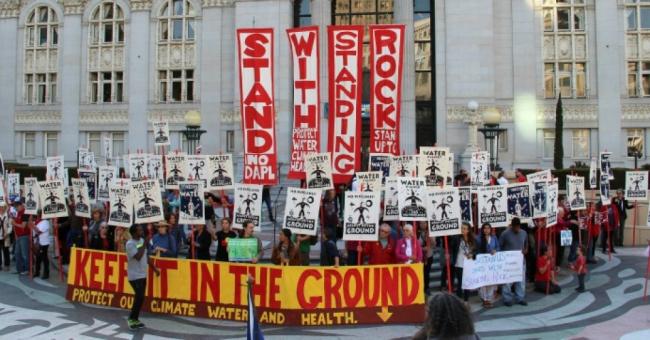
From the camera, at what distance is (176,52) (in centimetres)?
3350

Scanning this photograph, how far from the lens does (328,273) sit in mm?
10445

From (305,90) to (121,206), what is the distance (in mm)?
6281

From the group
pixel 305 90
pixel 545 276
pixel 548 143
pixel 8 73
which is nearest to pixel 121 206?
pixel 305 90

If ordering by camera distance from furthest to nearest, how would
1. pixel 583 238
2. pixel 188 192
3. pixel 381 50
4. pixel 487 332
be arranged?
pixel 381 50 < pixel 583 238 < pixel 188 192 < pixel 487 332

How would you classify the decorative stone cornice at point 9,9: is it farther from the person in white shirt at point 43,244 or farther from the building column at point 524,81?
→ the building column at point 524,81

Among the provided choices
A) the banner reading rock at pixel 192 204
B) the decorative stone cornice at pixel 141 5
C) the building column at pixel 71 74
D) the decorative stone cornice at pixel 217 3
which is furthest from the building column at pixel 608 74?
the building column at pixel 71 74

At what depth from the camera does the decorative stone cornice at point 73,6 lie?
114 feet

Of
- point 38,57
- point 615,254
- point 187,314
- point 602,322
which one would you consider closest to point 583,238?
point 615,254

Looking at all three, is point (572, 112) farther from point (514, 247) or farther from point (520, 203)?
point (514, 247)

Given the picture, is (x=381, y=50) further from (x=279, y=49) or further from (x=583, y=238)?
(x=279, y=49)

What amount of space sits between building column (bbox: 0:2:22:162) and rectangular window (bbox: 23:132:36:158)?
13.3 inches

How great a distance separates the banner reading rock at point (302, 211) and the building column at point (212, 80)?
21.1 m

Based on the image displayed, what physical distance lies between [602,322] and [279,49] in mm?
23215

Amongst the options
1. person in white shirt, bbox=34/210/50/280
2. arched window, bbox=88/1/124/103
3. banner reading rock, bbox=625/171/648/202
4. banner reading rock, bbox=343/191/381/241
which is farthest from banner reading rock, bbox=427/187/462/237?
arched window, bbox=88/1/124/103
